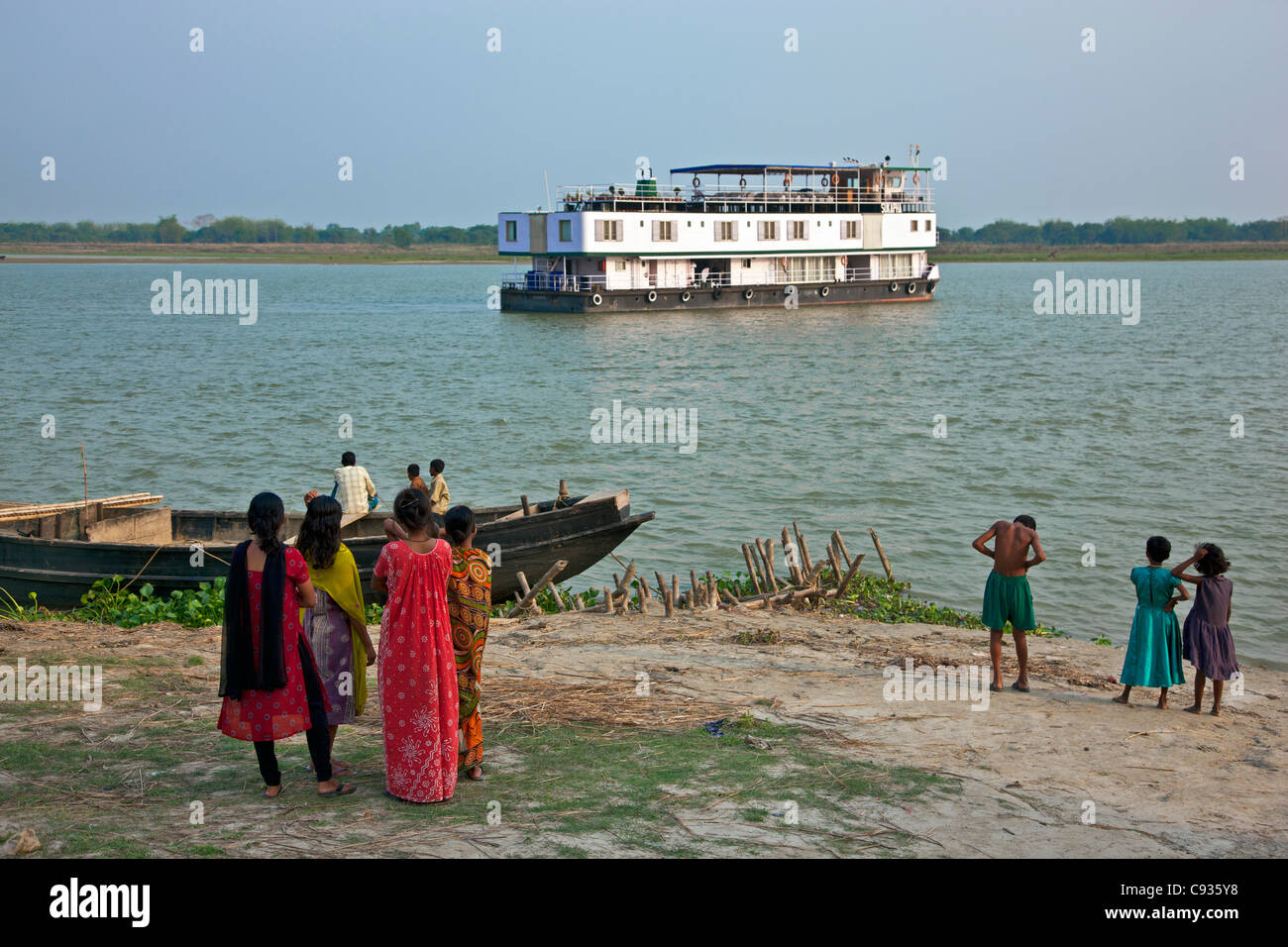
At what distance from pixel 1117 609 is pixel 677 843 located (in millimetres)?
8971

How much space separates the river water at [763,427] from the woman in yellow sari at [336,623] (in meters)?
7.47

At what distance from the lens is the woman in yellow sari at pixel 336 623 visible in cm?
498

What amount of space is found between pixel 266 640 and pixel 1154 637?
5.56 meters

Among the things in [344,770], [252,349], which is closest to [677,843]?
[344,770]


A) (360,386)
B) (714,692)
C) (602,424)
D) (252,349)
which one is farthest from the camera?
(252,349)

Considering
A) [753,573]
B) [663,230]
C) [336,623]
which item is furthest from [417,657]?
[663,230]

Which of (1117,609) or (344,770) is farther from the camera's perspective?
(1117,609)

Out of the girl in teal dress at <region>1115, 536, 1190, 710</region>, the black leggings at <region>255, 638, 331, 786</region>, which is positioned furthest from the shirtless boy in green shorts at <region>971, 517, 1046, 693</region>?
the black leggings at <region>255, 638, 331, 786</region>

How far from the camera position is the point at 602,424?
83.0ft

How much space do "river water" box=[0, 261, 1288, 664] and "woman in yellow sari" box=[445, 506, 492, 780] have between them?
757 centimetres

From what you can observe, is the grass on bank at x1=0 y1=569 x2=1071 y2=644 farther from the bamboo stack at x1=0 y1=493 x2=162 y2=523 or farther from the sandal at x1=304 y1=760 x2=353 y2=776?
the sandal at x1=304 y1=760 x2=353 y2=776

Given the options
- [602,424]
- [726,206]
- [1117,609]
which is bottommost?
[1117,609]

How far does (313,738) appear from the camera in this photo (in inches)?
194

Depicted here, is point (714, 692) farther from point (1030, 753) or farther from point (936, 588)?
point (936, 588)
